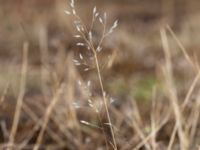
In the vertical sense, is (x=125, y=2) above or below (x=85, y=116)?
below

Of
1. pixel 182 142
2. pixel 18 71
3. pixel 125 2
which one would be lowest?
pixel 125 2

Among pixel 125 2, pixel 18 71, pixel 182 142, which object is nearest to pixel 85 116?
pixel 182 142

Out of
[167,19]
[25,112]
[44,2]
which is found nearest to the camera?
[25,112]

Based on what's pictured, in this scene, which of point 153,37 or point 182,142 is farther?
point 153,37

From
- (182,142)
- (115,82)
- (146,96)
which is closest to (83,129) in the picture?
(182,142)

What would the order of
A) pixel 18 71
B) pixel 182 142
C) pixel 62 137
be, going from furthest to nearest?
pixel 18 71 → pixel 62 137 → pixel 182 142

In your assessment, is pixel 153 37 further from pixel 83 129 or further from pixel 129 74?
pixel 83 129
